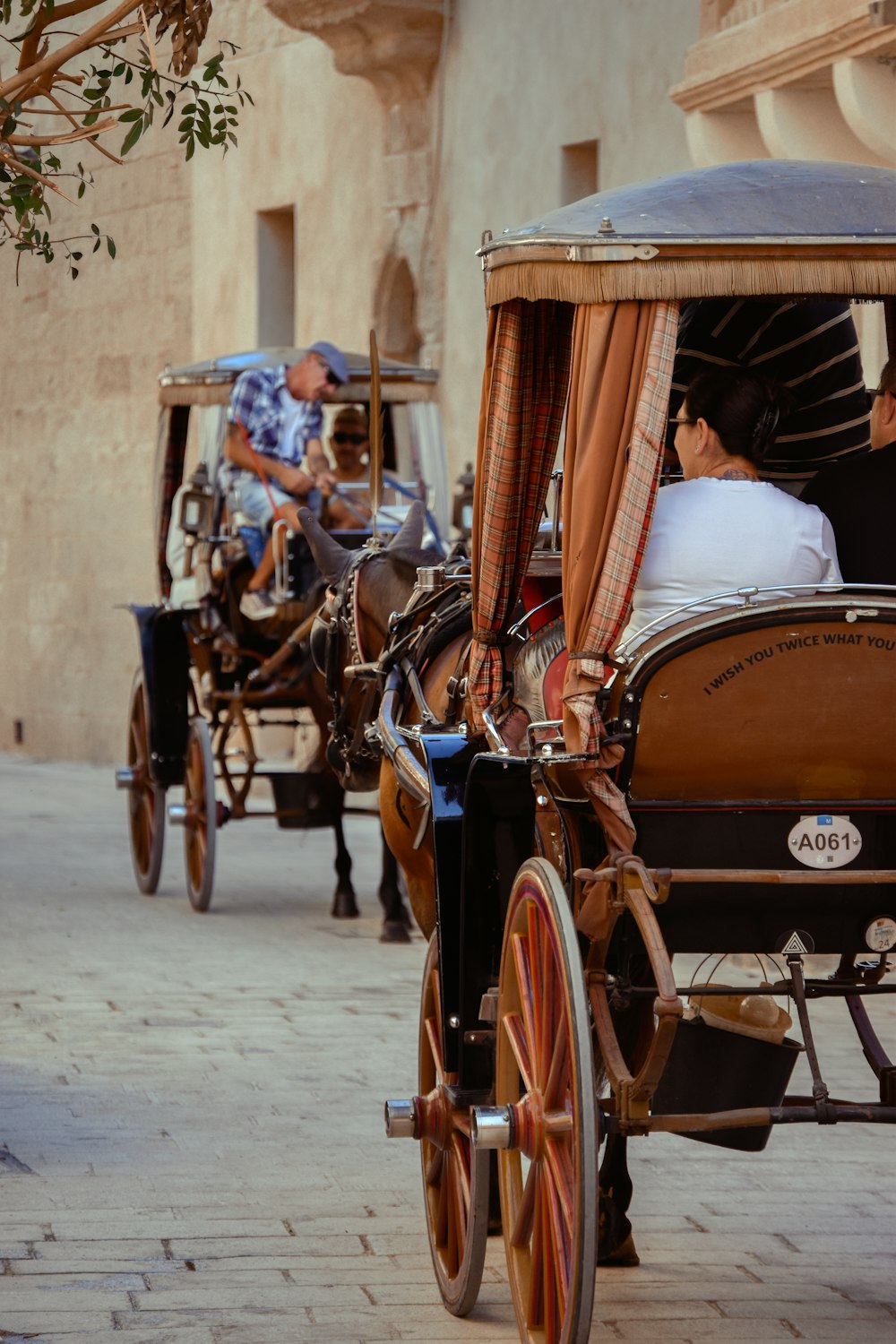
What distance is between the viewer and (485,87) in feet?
52.6

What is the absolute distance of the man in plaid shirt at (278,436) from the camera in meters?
11.0

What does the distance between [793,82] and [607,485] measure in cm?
682

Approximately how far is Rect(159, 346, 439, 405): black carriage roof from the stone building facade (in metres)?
0.90

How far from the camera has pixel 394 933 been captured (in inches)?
406

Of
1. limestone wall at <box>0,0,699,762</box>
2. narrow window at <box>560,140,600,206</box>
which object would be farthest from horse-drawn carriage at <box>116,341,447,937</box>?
narrow window at <box>560,140,600,206</box>

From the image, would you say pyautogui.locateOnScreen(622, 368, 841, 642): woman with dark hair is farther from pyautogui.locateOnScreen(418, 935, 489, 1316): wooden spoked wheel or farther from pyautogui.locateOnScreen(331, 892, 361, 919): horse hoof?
pyautogui.locateOnScreen(331, 892, 361, 919): horse hoof

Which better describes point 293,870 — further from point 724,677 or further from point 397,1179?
point 724,677

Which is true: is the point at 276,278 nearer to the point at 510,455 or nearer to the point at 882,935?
the point at 510,455

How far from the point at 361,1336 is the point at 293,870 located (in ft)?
27.8

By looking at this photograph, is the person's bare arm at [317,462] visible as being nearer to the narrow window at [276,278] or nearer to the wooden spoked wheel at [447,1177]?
the wooden spoked wheel at [447,1177]

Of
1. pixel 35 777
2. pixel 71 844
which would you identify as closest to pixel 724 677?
pixel 71 844

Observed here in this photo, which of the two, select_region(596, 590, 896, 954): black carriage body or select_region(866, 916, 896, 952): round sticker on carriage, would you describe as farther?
select_region(866, 916, 896, 952): round sticker on carriage

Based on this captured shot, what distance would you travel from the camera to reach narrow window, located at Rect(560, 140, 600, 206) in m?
15.1

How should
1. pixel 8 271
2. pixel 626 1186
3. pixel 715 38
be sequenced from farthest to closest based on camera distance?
pixel 8 271 < pixel 715 38 < pixel 626 1186
